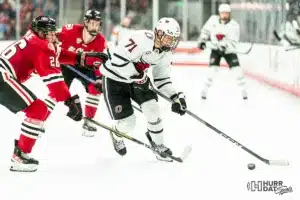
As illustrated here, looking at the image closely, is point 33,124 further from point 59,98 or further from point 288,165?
point 288,165

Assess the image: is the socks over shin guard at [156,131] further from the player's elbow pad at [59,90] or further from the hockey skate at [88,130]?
the hockey skate at [88,130]

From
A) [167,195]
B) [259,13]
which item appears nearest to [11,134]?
[167,195]

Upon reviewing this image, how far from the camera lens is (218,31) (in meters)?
7.36

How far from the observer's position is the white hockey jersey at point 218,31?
23.8 feet

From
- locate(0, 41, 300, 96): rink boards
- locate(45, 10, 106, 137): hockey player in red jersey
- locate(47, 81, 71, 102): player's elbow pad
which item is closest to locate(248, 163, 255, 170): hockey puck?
locate(47, 81, 71, 102): player's elbow pad

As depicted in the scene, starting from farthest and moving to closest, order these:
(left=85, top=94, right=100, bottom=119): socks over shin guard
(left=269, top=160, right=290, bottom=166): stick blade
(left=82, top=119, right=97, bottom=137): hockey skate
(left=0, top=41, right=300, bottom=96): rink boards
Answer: (left=0, top=41, right=300, bottom=96): rink boards < (left=85, top=94, right=100, bottom=119): socks over shin guard < (left=82, top=119, right=97, bottom=137): hockey skate < (left=269, top=160, right=290, bottom=166): stick blade

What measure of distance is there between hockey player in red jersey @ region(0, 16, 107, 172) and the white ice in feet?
0.93

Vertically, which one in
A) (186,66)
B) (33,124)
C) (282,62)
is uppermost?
(33,124)

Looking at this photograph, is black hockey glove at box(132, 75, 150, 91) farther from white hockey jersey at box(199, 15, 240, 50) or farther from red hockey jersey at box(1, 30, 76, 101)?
white hockey jersey at box(199, 15, 240, 50)

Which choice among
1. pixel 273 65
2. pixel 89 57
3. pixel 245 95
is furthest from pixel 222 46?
pixel 89 57

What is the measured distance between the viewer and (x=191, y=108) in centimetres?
662

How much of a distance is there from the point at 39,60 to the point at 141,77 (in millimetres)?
640

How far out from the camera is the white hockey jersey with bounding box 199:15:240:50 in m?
7.27

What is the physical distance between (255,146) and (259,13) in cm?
710
